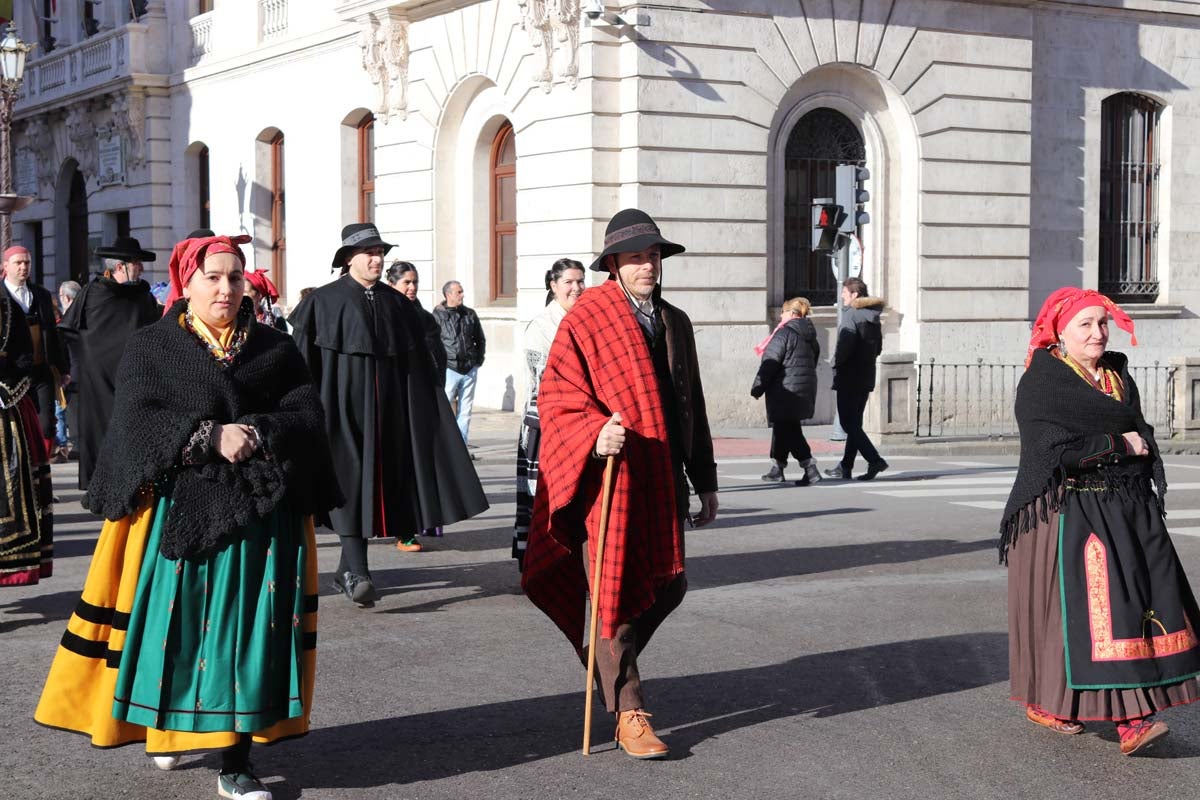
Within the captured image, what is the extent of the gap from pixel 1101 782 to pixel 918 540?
568 cm

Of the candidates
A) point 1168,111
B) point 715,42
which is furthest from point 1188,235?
point 715,42

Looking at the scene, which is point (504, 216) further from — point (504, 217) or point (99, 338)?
point (99, 338)

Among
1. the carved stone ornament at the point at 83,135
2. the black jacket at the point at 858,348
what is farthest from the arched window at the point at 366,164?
the black jacket at the point at 858,348

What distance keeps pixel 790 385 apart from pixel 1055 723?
8.59 meters

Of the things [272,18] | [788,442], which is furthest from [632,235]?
[272,18]

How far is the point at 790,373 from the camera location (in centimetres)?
1477

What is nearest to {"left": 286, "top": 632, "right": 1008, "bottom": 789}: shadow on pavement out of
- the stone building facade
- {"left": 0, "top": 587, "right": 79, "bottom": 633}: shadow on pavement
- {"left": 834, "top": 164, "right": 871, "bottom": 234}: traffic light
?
{"left": 0, "top": 587, "right": 79, "bottom": 633}: shadow on pavement

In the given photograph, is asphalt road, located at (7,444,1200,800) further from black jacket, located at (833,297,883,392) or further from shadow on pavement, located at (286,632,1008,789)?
black jacket, located at (833,297,883,392)

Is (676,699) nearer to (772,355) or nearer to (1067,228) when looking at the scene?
(772,355)

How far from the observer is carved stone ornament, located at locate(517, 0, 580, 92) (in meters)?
19.7

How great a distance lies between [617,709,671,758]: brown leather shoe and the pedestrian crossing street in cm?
677

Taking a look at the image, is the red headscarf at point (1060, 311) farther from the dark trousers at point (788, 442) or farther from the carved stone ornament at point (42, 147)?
the carved stone ornament at point (42, 147)

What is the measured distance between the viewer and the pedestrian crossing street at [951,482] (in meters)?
13.2

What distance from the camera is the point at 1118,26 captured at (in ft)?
76.4
